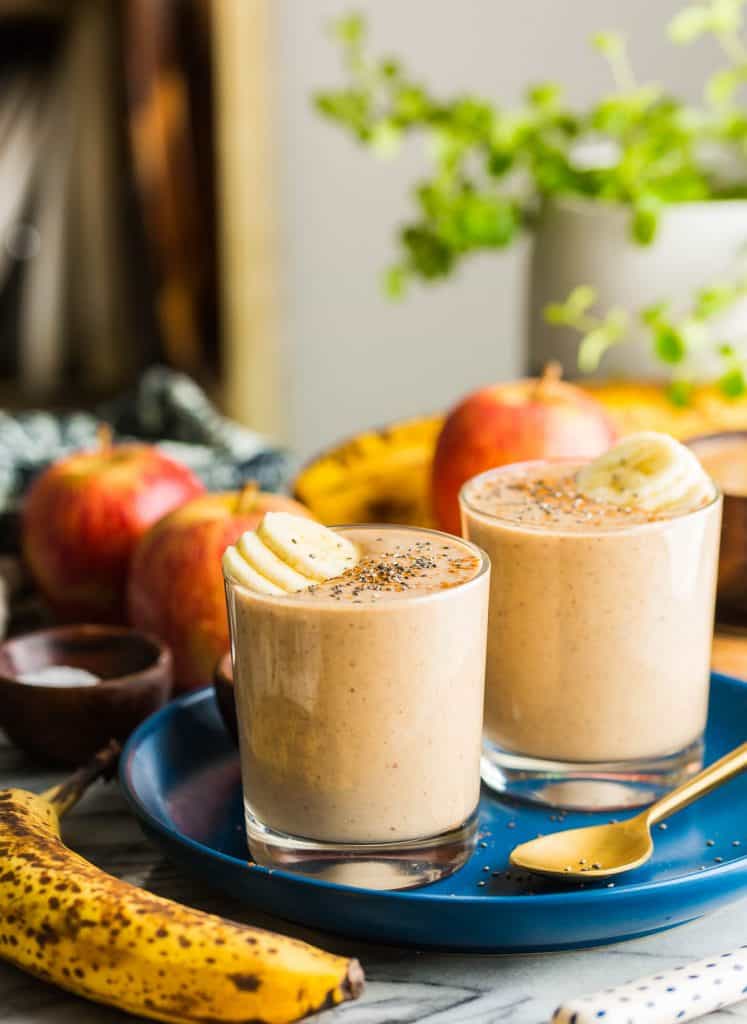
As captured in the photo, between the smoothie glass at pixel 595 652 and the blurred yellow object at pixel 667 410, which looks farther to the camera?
the blurred yellow object at pixel 667 410

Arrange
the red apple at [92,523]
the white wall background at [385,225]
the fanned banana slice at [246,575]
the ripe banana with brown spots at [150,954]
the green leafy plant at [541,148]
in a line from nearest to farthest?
1. the ripe banana with brown spots at [150,954]
2. the fanned banana slice at [246,575]
3. the red apple at [92,523]
4. the green leafy plant at [541,148]
5. the white wall background at [385,225]

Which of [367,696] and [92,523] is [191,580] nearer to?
[92,523]

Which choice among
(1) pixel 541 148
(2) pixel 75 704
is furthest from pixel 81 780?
(1) pixel 541 148

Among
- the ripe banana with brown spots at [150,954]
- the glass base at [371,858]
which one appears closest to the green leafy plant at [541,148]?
the glass base at [371,858]

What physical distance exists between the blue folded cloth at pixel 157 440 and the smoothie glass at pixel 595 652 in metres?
0.54

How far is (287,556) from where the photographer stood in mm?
698

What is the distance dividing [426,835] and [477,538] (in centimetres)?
18

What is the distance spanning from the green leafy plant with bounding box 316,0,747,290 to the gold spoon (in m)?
0.76

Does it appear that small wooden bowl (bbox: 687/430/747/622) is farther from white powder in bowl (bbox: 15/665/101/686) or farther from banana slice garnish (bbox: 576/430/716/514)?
white powder in bowl (bbox: 15/665/101/686)

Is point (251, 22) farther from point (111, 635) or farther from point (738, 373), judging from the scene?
point (111, 635)

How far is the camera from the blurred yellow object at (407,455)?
4.00 feet

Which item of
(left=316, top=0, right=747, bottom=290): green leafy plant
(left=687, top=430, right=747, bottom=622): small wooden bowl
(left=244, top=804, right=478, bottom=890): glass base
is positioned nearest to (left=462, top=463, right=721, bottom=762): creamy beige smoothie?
(left=244, top=804, right=478, bottom=890): glass base

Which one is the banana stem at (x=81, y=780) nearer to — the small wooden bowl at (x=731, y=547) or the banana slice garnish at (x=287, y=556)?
the banana slice garnish at (x=287, y=556)

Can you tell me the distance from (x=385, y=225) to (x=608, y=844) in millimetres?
2528
